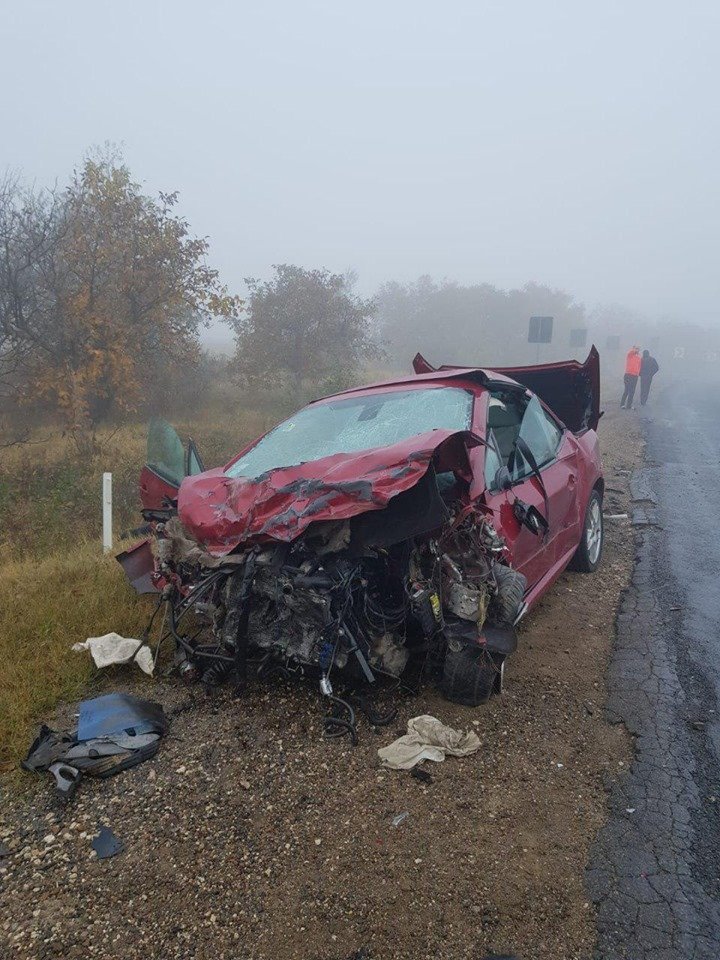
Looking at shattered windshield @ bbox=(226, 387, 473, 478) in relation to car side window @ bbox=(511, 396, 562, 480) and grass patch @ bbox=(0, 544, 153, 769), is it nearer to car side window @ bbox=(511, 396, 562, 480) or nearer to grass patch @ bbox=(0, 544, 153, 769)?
car side window @ bbox=(511, 396, 562, 480)

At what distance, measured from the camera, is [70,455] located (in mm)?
10727

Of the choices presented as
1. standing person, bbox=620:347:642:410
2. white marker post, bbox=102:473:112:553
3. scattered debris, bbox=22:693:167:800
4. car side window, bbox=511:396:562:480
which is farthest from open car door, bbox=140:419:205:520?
standing person, bbox=620:347:642:410

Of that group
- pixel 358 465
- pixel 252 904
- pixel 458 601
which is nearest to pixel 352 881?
pixel 252 904

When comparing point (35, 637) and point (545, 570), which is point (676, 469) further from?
point (35, 637)

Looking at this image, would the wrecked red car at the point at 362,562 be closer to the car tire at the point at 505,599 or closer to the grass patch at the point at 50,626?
Answer: the car tire at the point at 505,599

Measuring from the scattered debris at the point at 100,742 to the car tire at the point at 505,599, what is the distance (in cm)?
180

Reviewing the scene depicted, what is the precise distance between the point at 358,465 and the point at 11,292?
987cm

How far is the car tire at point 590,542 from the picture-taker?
5.33m

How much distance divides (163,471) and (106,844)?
2.61 meters

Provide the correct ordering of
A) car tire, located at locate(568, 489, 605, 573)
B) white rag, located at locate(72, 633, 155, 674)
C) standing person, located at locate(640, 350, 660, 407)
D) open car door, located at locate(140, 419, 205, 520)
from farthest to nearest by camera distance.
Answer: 1. standing person, located at locate(640, 350, 660, 407)
2. car tire, located at locate(568, 489, 605, 573)
3. open car door, located at locate(140, 419, 205, 520)
4. white rag, located at locate(72, 633, 155, 674)

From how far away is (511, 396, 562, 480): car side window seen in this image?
429 centimetres

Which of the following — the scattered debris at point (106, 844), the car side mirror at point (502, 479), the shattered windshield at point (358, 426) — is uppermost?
the shattered windshield at point (358, 426)

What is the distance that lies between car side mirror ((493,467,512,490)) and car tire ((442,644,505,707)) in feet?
3.13

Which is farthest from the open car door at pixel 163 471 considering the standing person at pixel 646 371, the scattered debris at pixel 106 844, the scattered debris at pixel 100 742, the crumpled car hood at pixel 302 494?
the standing person at pixel 646 371
